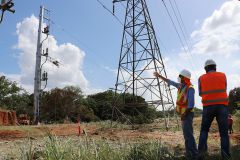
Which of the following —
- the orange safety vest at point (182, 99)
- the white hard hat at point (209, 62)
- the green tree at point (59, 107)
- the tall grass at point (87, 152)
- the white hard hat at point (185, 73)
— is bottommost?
the tall grass at point (87, 152)

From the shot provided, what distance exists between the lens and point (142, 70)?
18.2 metres

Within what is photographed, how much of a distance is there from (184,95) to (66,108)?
38458 mm

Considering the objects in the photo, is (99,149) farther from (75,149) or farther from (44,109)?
(44,109)

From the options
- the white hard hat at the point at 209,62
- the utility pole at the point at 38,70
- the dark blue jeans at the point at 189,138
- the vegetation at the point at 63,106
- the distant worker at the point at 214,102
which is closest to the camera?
the dark blue jeans at the point at 189,138

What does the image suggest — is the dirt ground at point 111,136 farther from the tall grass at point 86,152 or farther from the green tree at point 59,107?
the green tree at point 59,107

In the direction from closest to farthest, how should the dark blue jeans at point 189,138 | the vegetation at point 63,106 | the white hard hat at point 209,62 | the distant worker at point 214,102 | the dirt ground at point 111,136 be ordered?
the dark blue jeans at point 189,138
the distant worker at point 214,102
the white hard hat at point 209,62
the dirt ground at point 111,136
the vegetation at point 63,106

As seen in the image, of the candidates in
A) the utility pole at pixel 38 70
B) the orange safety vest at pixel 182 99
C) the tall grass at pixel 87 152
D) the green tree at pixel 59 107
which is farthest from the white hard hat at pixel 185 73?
the green tree at pixel 59 107

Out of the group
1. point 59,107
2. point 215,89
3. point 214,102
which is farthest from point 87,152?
point 59,107

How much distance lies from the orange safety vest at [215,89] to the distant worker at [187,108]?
0.29 metres

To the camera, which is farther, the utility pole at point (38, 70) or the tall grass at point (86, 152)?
the utility pole at point (38, 70)

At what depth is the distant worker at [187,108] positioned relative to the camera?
6312 mm

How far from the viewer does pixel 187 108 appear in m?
6.36

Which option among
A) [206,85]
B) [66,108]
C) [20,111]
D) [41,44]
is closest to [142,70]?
[206,85]

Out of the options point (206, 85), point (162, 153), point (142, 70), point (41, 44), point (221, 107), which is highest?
point (41, 44)
